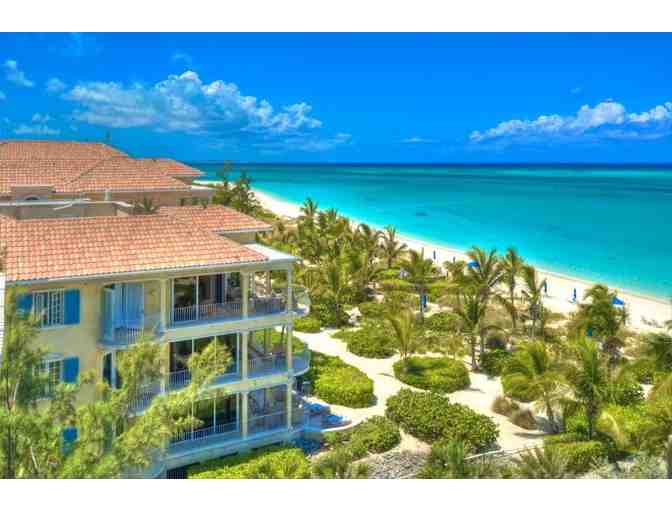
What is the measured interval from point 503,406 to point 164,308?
42.0ft

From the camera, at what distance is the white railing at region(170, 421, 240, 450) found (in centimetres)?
1958

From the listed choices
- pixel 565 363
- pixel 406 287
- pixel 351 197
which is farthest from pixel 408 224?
pixel 565 363

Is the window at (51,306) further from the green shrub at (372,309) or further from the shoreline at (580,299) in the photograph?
the shoreline at (580,299)

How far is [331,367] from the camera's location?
26609mm

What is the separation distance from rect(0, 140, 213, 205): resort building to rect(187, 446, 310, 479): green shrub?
1680cm

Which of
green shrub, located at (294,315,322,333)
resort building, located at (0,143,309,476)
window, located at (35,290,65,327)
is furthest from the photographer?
green shrub, located at (294,315,322,333)

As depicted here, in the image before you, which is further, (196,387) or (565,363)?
(565,363)

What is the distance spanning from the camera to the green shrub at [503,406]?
23562mm

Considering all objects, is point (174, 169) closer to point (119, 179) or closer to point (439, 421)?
point (119, 179)

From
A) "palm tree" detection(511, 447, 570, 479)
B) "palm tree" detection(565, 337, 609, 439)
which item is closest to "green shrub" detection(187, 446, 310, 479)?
"palm tree" detection(511, 447, 570, 479)

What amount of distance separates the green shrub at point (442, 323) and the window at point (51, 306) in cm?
2029

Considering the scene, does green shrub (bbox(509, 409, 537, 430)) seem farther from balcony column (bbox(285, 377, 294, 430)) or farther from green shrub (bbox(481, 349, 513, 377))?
balcony column (bbox(285, 377, 294, 430))

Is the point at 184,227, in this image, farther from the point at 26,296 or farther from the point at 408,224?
the point at 408,224

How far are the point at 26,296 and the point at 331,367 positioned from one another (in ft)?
42.7
